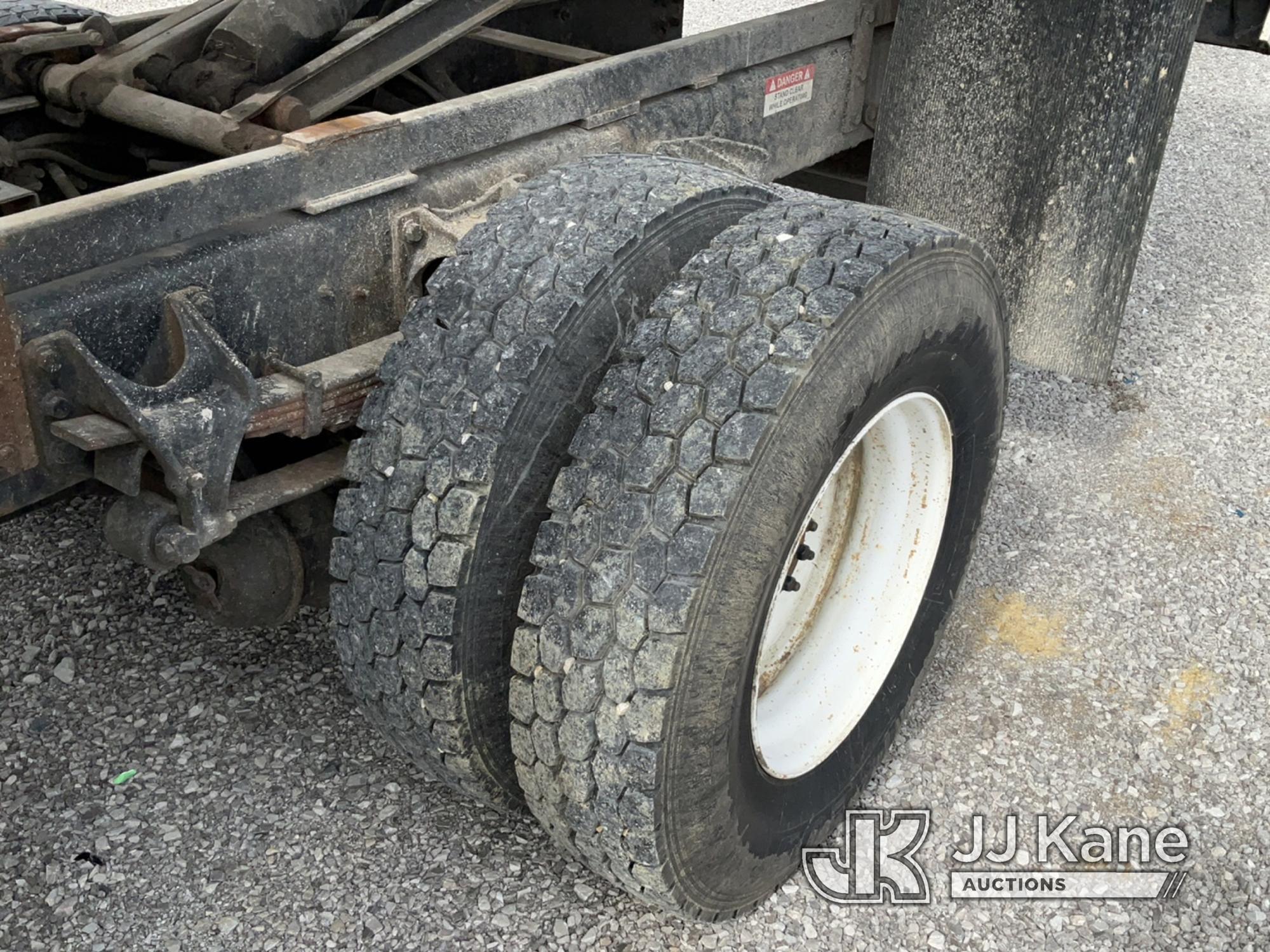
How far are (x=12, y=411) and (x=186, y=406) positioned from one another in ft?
0.73

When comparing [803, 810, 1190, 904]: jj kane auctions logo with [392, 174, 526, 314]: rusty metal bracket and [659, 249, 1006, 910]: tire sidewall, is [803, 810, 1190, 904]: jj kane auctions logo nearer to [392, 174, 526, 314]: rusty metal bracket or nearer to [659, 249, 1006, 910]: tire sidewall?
[659, 249, 1006, 910]: tire sidewall

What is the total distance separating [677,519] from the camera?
185cm

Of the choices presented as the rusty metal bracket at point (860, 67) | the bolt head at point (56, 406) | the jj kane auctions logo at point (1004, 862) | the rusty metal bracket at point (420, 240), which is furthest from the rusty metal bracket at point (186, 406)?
the rusty metal bracket at point (860, 67)

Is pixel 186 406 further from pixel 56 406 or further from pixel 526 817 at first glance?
pixel 526 817

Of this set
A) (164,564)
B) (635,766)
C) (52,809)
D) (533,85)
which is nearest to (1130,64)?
(533,85)

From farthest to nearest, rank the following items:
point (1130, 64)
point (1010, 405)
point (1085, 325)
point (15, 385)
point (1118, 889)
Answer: point (1010, 405) → point (1085, 325) → point (1130, 64) → point (1118, 889) → point (15, 385)

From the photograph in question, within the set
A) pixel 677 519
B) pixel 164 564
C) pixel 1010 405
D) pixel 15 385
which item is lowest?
pixel 1010 405

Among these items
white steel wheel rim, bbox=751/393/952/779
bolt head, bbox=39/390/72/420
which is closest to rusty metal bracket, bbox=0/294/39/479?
bolt head, bbox=39/390/72/420

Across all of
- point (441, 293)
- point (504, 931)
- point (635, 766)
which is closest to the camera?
point (635, 766)

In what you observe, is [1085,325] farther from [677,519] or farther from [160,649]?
[160,649]

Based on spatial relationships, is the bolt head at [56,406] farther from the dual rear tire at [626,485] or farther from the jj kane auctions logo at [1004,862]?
the jj kane auctions logo at [1004,862]

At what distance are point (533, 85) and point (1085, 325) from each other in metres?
1.84

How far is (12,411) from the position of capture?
1.76 m

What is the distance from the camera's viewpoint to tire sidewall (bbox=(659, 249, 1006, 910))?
190 cm
